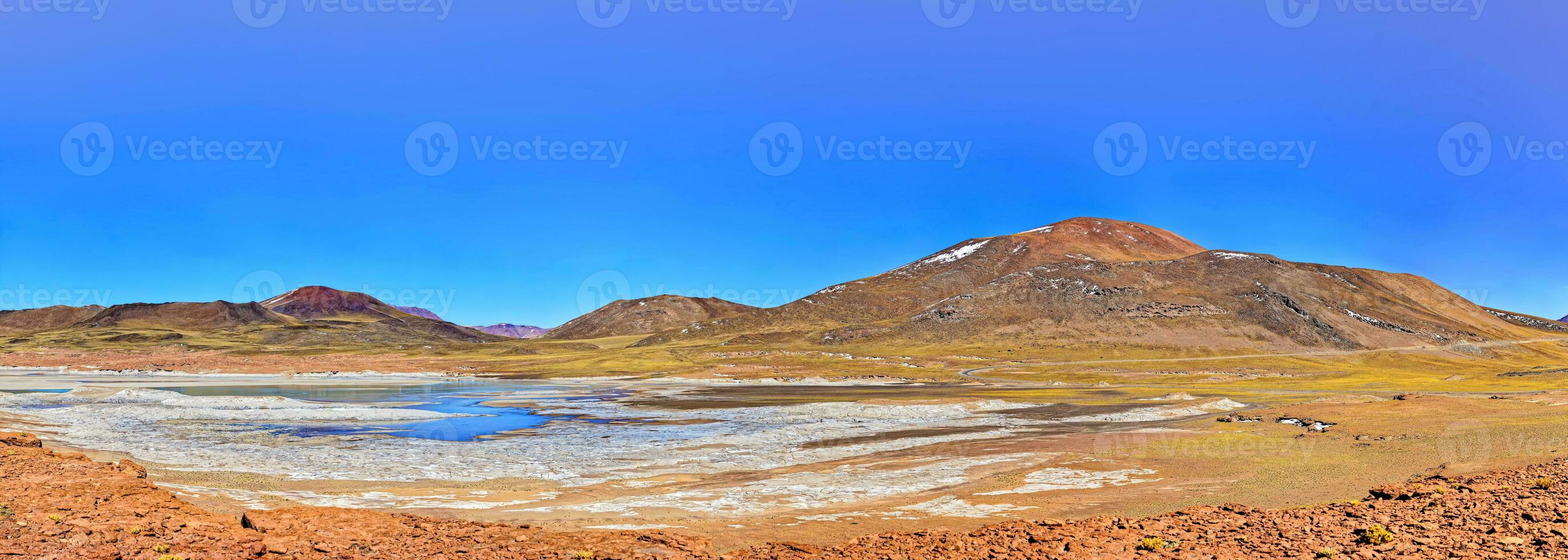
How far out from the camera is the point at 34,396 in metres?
61.4

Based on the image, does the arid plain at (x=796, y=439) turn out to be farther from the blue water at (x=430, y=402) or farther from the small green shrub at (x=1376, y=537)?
the small green shrub at (x=1376, y=537)

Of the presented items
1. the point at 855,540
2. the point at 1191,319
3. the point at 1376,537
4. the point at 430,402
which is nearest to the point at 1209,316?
the point at 1191,319

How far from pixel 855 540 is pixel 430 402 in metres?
54.3

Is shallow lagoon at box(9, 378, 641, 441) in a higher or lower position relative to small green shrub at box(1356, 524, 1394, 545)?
higher

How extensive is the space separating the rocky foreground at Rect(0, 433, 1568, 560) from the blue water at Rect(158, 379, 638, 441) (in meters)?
20.7

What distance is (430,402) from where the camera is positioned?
62562 mm

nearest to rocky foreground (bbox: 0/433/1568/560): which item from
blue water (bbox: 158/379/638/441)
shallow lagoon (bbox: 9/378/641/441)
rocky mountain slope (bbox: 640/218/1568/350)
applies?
blue water (bbox: 158/379/638/441)

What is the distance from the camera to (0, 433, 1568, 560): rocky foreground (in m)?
14.3

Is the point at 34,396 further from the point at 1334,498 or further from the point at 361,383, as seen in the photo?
the point at 1334,498

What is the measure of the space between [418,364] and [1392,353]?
16443cm

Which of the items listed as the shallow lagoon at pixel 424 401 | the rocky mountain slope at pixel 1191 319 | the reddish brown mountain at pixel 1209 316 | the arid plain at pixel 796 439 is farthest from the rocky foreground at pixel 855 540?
the reddish brown mountain at pixel 1209 316

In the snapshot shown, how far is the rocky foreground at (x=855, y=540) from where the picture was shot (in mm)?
14305

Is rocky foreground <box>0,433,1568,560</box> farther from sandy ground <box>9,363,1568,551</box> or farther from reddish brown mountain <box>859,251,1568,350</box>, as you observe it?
reddish brown mountain <box>859,251,1568,350</box>

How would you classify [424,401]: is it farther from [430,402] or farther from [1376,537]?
[1376,537]
